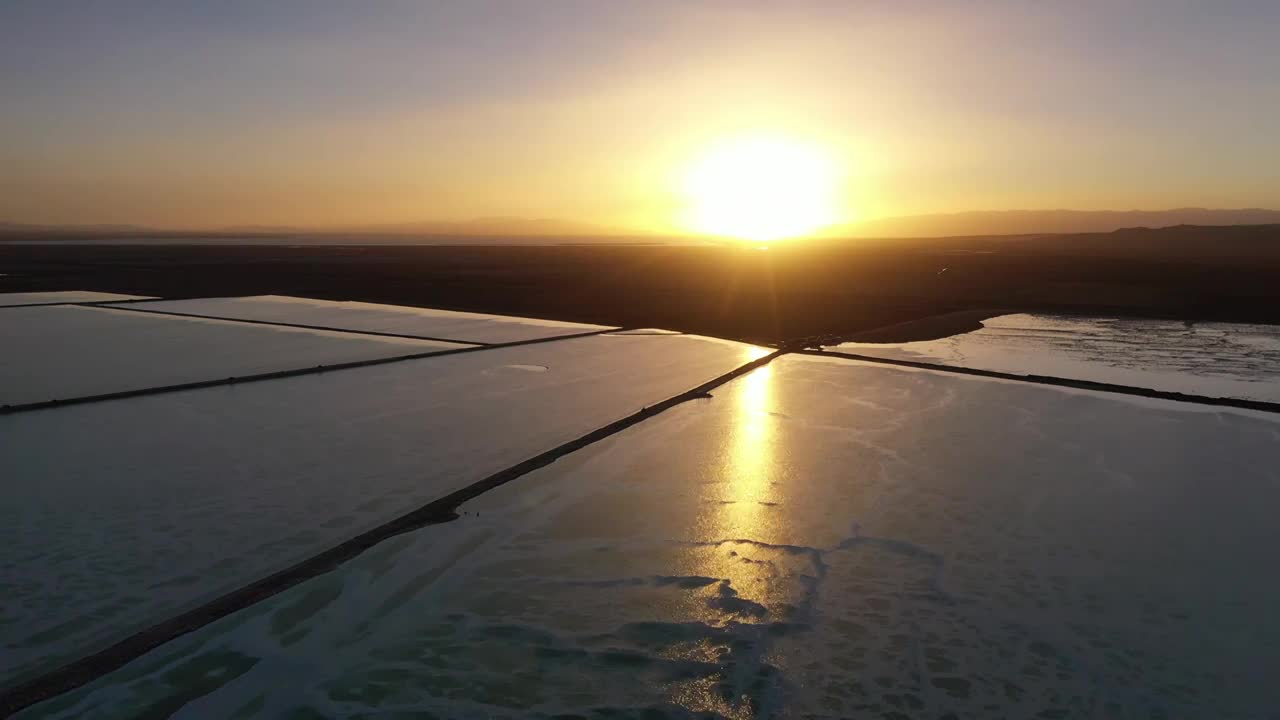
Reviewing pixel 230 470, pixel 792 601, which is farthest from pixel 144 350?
pixel 792 601

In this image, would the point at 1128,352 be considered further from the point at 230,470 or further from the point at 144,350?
the point at 144,350

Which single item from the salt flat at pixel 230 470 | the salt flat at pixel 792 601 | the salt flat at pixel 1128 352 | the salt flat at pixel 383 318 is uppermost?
the salt flat at pixel 383 318

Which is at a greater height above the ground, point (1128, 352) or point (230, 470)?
point (1128, 352)

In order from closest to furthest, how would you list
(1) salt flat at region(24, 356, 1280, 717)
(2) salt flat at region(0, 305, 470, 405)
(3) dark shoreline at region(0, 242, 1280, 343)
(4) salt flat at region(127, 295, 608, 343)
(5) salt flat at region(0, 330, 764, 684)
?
(1) salt flat at region(24, 356, 1280, 717), (5) salt flat at region(0, 330, 764, 684), (2) salt flat at region(0, 305, 470, 405), (4) salt flat at region(127, 295, 608, 343), (3) dark shoreline at region(0, 242, 1280, 343)

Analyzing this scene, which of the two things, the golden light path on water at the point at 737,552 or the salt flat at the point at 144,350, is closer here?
Result: the golden light path on water at the point at 737,552

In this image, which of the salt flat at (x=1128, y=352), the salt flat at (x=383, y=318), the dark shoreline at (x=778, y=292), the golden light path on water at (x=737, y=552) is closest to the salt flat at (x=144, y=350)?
the salt flat at (x=383, y=318)

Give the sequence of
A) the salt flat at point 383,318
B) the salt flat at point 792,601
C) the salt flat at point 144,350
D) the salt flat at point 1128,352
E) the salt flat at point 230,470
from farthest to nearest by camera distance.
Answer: the salt flat at point 383,318 → the salt flat at point 1128,352 → the salt flat at point 144,350 → the salt flat at point 230,470 → the salt flat at point 792,601

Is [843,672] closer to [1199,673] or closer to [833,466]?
[1199,673]

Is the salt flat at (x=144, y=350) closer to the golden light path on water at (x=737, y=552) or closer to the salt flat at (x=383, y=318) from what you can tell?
the salt flat at (x=383, y=318)

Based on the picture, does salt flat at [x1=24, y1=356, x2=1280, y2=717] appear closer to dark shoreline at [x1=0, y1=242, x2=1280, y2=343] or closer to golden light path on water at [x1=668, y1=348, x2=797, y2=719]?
golden light path on water at [x1=668, y1=348, x2=797, y2=719]

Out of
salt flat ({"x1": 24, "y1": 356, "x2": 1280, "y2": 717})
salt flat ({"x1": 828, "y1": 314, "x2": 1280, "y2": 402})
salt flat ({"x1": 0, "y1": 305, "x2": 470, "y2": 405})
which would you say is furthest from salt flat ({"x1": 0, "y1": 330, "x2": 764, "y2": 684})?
salt flat ({"x1": 828, "y1": 314, "x2": 1280, "y2": 402})

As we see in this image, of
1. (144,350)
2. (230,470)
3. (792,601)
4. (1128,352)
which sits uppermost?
(144,350)

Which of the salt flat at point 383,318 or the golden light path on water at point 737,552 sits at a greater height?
the salt flat at point 383,318
